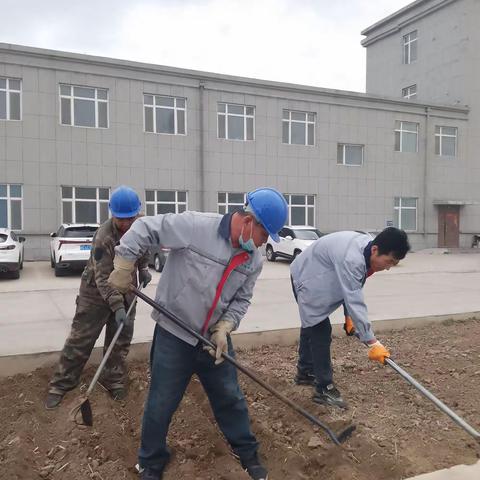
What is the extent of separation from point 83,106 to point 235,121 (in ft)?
19.5

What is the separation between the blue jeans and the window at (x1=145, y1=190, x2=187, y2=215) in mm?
16163

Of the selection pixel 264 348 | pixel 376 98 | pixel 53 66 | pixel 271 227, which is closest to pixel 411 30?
pixel 376 98

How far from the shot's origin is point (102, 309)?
167 inches

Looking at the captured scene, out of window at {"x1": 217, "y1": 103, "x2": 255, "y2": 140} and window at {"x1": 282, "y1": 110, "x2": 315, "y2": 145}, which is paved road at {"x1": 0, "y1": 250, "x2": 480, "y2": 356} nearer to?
window at {"x1": 217, "y1": 103, "x2": 255, "y2": 140}

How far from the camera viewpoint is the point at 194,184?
1966 cm

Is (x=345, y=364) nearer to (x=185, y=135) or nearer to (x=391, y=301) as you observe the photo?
(x=391, y=301)

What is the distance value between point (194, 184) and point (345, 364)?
49.8ft

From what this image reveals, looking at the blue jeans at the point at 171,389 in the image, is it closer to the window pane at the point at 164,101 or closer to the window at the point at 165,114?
the window at the point at 165,114

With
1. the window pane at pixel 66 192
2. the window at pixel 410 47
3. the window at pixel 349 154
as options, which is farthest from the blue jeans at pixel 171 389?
the window at pixel 410 47

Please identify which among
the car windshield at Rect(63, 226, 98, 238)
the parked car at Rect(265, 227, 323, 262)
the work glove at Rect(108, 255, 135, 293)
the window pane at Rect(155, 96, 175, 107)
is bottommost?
Result: the parked car at Rect(265, 227, 323, 262)

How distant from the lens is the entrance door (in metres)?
24.7

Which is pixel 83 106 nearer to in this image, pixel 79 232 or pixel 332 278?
pixel 79 232

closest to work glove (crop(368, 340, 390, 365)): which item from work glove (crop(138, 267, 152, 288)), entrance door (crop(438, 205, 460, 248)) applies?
work glove (crop(138, 267, 152, 288))

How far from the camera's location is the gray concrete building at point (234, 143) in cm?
1733
